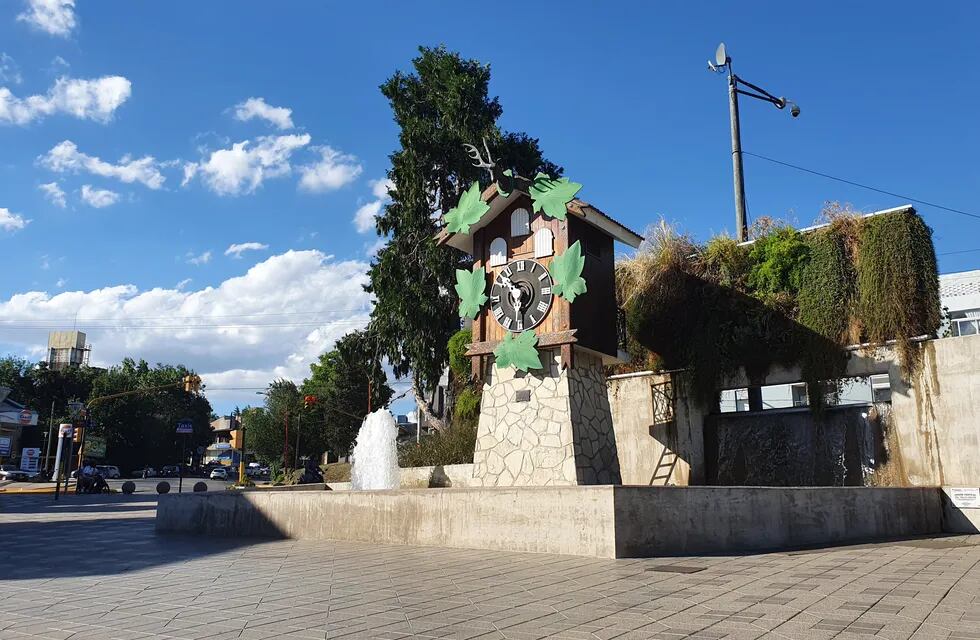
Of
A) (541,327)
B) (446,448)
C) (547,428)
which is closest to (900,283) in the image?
(541,327)

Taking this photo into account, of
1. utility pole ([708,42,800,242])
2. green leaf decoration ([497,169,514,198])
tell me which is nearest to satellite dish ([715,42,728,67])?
utility pole ([708,42,800,242])

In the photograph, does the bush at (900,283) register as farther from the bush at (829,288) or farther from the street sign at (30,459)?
the street sign at (30,459)

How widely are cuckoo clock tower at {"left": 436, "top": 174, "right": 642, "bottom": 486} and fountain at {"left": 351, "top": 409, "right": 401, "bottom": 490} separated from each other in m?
4.95

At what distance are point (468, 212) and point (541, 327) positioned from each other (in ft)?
10.7

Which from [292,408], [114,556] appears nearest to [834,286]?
[114,556]

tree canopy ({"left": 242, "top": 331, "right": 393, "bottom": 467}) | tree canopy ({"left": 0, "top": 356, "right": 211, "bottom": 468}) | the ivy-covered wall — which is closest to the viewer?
the ivy-covered wall

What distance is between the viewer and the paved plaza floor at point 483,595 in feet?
16.4

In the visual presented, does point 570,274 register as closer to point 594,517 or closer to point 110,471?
point 594,517

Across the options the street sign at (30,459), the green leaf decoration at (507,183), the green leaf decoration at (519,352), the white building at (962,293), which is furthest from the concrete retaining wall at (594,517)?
the street sign at (30,459)

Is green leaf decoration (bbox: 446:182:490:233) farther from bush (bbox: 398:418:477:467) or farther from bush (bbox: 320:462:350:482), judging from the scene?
bush (bbox: 320:462:350:482)

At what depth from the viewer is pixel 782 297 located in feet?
53.9

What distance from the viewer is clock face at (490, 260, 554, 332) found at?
14.5 metres

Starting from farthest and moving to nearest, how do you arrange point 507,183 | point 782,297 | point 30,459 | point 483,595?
point 30,459, point 782,297, point 507,183, point 483,595

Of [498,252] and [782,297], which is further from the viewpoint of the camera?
[782,297]
